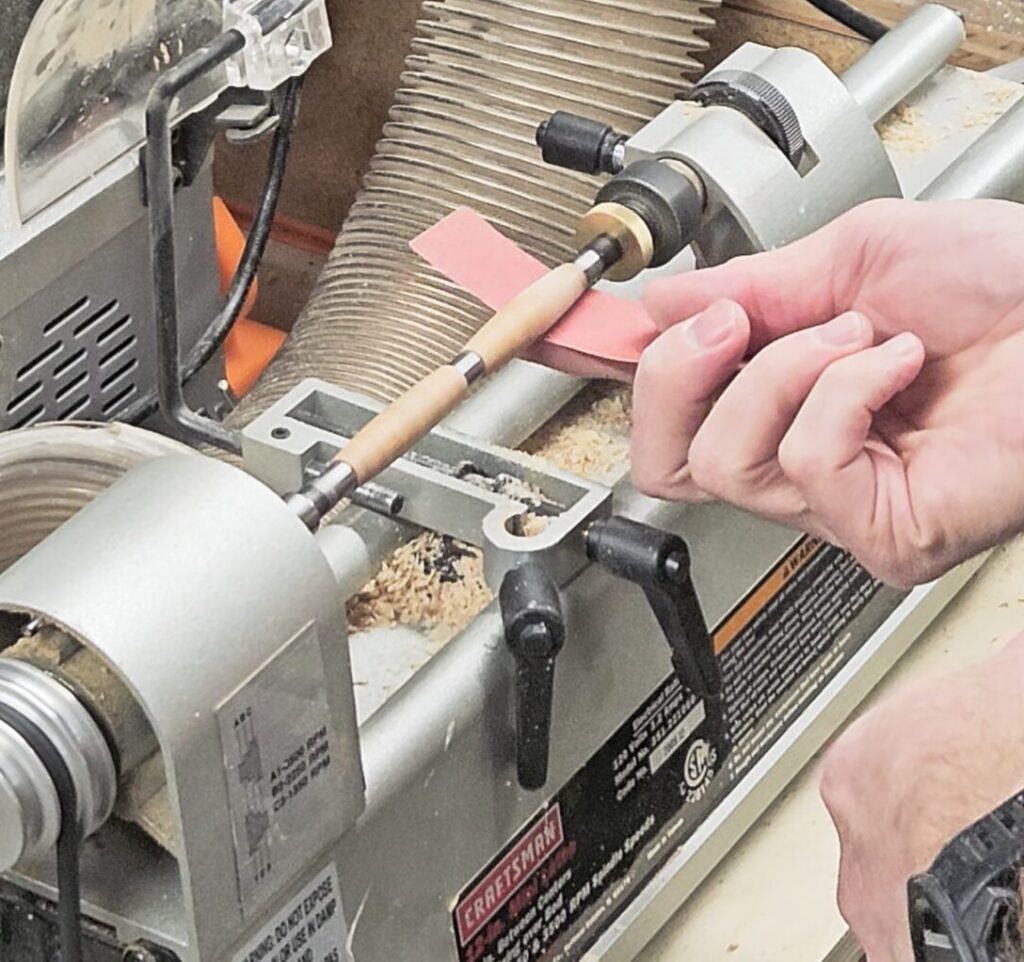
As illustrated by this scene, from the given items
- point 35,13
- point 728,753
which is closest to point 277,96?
point 35,13

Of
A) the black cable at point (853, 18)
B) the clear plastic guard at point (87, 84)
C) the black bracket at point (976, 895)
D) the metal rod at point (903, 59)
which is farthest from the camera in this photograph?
the black cable at point (853, 18)

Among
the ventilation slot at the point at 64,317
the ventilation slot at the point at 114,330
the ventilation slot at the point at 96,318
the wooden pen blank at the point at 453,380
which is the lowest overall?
the ventilation slot at the point at 114,330

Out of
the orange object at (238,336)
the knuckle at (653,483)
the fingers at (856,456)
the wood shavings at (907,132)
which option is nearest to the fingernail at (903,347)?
the fingers at (856,456)

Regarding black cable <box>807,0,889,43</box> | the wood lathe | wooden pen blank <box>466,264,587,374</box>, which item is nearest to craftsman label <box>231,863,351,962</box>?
the wood lathe

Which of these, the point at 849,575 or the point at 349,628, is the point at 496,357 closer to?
the point at 349,628

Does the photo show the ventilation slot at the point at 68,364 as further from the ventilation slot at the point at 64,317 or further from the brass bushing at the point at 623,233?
the brass bushing at the point at 623,233

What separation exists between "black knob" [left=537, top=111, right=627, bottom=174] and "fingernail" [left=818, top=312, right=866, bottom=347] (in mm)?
182

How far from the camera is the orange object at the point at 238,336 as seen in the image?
112 centimetres

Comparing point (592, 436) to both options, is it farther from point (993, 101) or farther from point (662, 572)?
point (993, 101)

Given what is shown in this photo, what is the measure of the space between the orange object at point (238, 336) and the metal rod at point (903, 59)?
402mm

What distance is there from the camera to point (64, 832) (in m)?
0.59

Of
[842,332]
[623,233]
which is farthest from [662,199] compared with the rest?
[842,332]

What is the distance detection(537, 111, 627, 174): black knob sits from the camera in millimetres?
887

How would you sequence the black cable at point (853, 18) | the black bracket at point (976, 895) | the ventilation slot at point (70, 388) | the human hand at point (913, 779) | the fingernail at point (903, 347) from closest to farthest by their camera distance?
the black bracket at point (976, 895) < the human hand at point (913, 779) < the fingernail at point (903, 347) < the ventilation slot at point (70, 388) < the black cable at point (853, 18)
